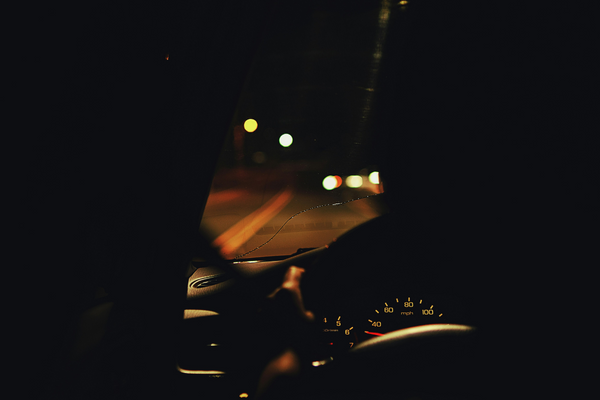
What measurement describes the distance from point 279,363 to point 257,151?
5.03ft

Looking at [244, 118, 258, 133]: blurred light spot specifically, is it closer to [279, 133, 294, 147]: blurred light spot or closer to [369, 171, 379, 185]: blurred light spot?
[279, 133, 294, 147]: blurred light spot

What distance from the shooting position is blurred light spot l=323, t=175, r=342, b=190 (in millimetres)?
2256

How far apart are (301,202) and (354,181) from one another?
349 millimetres

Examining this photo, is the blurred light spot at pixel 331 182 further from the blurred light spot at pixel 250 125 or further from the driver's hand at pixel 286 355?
the driver's hand at pixel 286 355

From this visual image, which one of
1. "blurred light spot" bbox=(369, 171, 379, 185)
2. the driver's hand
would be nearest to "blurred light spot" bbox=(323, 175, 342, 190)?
"blurred light spot" bbox=(369, 171, 379, 185)

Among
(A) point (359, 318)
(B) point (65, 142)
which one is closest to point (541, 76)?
(A) point (359, 318)

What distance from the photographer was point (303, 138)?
246 cm

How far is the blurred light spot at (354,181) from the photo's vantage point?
7.45ft

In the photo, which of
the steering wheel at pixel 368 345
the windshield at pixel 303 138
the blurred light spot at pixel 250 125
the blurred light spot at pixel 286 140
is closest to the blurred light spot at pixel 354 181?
the windshield at pixel 303 138

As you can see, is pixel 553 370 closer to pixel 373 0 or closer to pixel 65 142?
pixel 65 142

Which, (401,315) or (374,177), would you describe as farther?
(374,177)

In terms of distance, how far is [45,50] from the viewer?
0.90 meters

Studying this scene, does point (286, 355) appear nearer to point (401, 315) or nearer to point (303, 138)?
point (401, 315)

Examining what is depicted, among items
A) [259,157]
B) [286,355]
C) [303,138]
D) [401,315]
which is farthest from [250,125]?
[286,355]
